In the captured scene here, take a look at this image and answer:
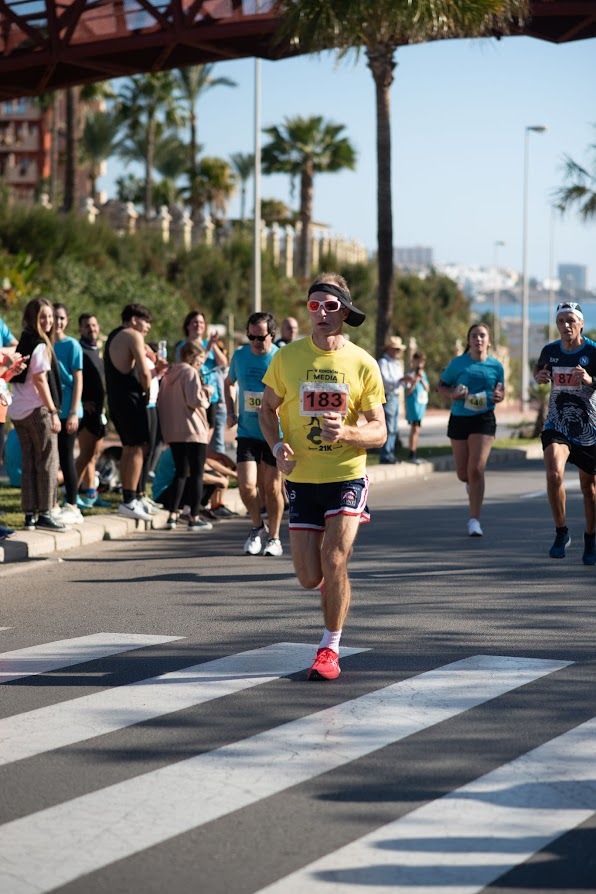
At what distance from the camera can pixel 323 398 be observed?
302 inches

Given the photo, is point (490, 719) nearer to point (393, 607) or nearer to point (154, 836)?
point (154, 836)

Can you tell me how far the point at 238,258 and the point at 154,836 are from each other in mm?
46510

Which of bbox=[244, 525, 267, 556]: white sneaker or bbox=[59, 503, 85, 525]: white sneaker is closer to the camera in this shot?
bbox=[244, 525, 267, 556]: white sneaker

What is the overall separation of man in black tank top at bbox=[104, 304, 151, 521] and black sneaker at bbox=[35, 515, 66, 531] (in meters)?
1.28

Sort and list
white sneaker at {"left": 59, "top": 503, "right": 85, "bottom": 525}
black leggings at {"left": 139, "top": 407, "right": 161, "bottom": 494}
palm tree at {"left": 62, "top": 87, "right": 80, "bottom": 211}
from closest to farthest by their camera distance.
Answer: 1. white sneaker at {"left": 59, "top": 503, "right": 85, "bottom": 525}
2. black leggings at {"left": 139, "top": 407, "right": 161, "bottom": 494}
3. palm tree at {"left": 62, "top": 87, "right": 80, "bottom": 211}

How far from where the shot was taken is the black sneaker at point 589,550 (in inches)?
469

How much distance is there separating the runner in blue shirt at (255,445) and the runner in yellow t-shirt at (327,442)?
4575mm

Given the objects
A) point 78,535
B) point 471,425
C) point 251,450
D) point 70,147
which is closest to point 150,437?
point 78,535

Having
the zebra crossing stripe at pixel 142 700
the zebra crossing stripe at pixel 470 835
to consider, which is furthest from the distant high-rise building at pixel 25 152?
the zebra crossing stripe at pixel 470 835

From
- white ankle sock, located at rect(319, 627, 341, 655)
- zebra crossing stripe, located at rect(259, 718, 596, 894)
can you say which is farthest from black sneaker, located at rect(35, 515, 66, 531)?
zebra crossing stripe, located at rect(259, 718, 596, 894)

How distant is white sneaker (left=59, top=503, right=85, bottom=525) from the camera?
1341cm

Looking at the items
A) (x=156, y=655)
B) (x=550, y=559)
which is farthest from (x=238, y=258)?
(x=156, y=655)

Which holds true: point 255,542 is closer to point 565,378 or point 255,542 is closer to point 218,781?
point 565,378

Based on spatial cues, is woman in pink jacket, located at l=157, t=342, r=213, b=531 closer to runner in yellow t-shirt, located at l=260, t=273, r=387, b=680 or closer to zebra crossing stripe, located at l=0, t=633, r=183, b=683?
zebra crossing stripe, located at l=0, t=633, r=183, b=683
